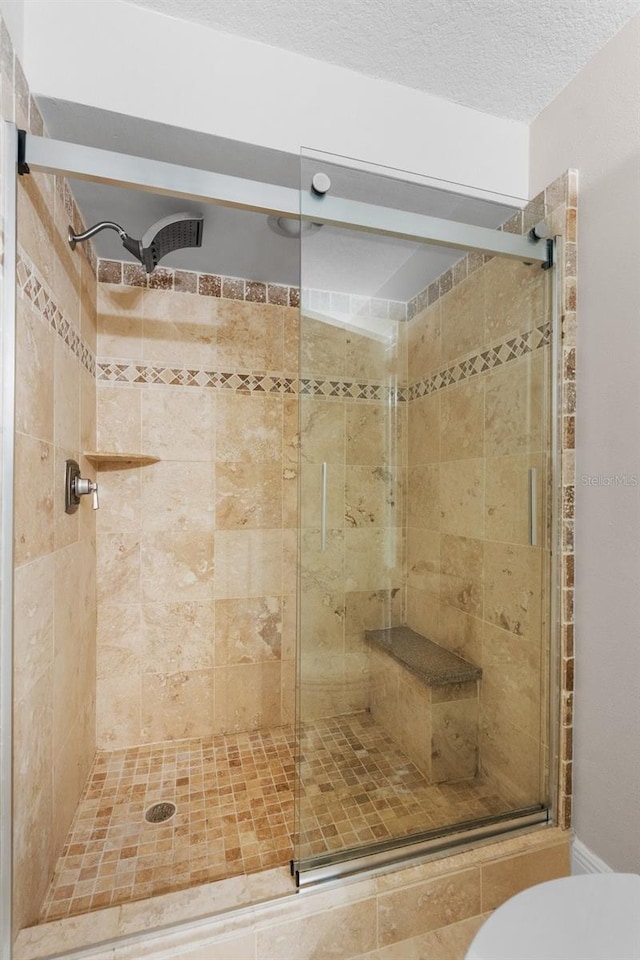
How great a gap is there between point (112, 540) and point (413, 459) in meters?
1.34

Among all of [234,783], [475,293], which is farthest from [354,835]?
[475,293]

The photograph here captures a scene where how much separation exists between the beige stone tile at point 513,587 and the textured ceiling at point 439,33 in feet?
4.60

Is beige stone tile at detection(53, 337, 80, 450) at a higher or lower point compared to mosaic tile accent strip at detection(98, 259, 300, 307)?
lower

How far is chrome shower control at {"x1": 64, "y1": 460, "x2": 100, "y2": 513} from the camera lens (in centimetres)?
147

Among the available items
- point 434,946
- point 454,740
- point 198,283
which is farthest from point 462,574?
point 198,283

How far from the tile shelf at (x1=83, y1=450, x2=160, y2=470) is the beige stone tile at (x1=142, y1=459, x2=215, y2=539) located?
45 millimetres

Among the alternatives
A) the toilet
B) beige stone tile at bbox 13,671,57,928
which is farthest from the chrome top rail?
the toilet

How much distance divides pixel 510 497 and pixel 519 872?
1.04m

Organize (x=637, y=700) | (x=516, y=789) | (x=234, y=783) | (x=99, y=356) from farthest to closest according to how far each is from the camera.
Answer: (x=99, y=356) → (x=234, y=783) → (x=516, y=789) → (x=637, y=700)

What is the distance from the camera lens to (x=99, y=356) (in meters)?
1.96

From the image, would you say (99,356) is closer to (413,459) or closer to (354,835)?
(413,459)

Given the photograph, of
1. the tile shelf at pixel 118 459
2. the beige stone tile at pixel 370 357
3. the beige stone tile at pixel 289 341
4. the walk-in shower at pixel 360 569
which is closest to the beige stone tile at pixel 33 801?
the walk-in shower at pixel 360 569

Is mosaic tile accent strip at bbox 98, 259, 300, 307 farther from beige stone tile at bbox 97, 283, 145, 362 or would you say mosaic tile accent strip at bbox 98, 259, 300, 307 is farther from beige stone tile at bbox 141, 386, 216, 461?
beige stone tile at bbox 141, 386, 216, 461

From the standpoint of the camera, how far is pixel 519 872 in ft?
4.17
